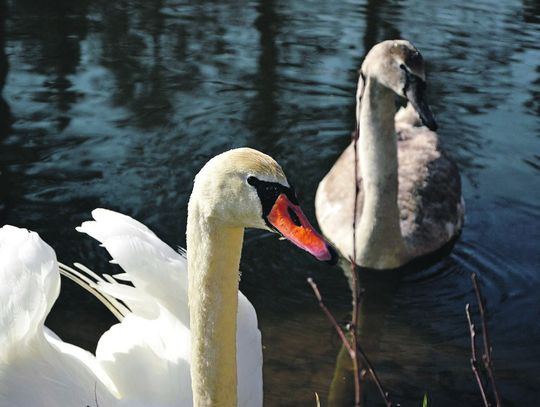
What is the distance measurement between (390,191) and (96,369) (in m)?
3.26

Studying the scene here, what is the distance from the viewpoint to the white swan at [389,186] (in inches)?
273

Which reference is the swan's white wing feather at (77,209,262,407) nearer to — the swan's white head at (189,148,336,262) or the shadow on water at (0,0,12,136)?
the swan's white head at (189,148,336,262)

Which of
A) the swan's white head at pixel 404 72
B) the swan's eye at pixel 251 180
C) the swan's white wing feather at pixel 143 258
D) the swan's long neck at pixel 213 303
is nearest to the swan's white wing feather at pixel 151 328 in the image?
the swan's white wing feather at pixel 143 258

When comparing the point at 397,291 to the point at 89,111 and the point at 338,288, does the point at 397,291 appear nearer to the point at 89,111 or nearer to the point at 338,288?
the point at 338,288

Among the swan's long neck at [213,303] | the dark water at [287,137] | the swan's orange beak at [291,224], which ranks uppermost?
the swan's orange beak at [291,224]

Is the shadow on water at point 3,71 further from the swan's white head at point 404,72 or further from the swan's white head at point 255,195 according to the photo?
the swan's white head at point 255,195

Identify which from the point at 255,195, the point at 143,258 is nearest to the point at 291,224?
the point at 255,195

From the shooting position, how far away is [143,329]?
4504 millimetres

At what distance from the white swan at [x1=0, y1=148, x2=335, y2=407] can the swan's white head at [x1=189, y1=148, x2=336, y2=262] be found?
0.31ft

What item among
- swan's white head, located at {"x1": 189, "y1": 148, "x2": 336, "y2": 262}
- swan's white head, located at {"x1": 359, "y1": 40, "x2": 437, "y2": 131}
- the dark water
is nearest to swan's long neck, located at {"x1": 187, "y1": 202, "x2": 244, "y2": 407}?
swan's white head, located at {"x1": 189, "y1": 148, "x2": 336, "y2": 262}

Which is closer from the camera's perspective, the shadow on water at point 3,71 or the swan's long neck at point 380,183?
the swan's long neck at point 380,183

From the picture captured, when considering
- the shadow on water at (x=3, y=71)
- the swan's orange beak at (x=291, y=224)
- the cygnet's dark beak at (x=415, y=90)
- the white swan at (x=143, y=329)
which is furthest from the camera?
the shadow on water at (x=3, y=71)

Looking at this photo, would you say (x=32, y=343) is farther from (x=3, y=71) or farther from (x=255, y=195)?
(x=3, y=71)

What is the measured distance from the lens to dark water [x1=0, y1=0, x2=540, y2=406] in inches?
240
